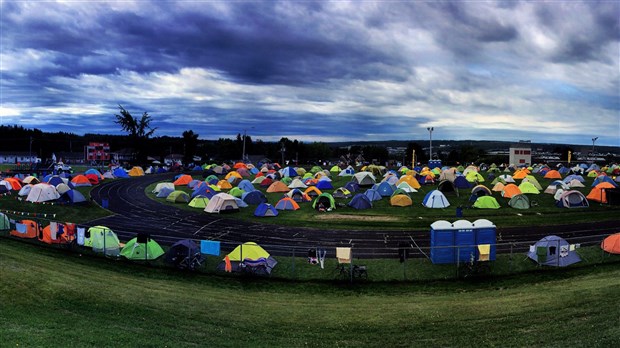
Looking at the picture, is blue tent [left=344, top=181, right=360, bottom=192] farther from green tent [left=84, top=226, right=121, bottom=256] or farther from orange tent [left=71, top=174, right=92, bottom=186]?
orange tent [left=71, top=174, right=92, bottom=186]

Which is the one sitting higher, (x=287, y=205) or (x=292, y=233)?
(x=287, y=205)

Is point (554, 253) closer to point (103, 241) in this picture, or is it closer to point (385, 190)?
point (103, 241)

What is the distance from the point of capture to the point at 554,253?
23.9 metres

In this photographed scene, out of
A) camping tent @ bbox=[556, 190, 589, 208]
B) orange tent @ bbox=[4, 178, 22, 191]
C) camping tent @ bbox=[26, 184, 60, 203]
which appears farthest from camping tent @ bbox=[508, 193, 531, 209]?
orange tent @ bbox=[4, 178, 22, 191]

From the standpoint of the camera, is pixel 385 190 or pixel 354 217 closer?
pixel 354 217

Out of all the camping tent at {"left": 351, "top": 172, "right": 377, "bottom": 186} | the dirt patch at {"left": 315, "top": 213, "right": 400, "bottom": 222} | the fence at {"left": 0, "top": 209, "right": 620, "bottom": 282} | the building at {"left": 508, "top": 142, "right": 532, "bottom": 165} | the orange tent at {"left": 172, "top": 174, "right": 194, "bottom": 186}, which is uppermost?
the building at {"left": 508, "top": 142, "right": 532, "bottom": 165}

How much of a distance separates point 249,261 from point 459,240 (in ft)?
37.3

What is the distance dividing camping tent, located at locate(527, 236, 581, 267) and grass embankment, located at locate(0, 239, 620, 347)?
851mm

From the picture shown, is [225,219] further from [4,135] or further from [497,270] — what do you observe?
[4,135]

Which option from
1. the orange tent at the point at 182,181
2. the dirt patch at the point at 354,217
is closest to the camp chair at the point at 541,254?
the dirt patch at the point at 354,217

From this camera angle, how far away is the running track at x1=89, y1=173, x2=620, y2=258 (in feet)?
93.7

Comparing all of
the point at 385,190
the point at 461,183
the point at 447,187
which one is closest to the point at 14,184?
the point at 385,190

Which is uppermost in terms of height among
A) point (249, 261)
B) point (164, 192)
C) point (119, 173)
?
point (119, 173)

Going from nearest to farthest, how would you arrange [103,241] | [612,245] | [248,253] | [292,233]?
[248,253] < [612,245] < [103,241] < [292,233]
